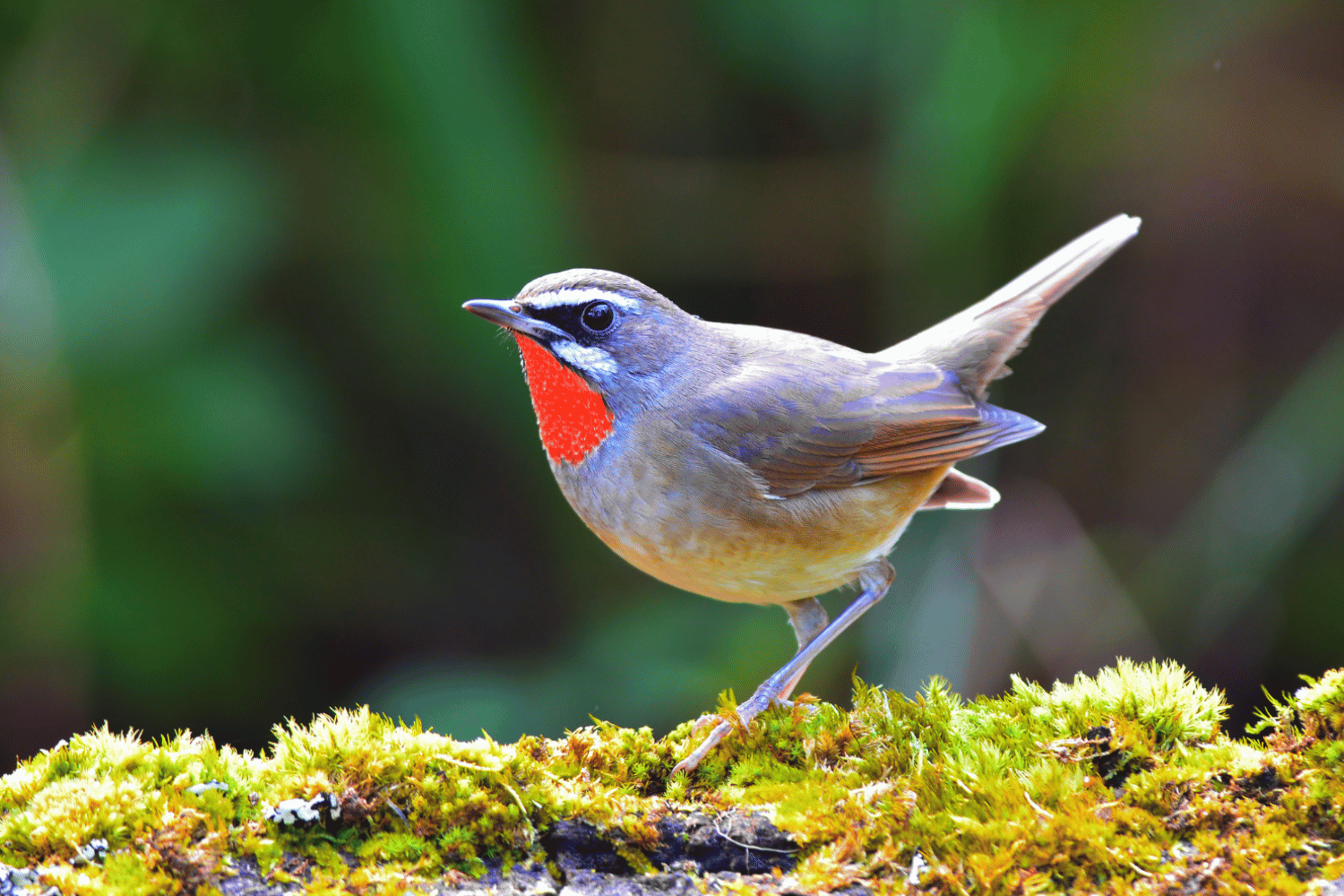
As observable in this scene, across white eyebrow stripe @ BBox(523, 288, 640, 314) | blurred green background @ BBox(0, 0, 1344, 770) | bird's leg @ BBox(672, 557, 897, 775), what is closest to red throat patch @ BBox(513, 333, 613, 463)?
white eyebrow stripe @ BBox(523, 288, 640, 314)

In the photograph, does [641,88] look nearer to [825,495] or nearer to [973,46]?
[973,46]

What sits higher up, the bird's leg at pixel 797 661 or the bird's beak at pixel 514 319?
the bird's beak at pixel 514 319

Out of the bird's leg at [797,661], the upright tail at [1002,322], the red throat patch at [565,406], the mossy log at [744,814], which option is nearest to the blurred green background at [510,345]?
the upright tail at [1002,322]

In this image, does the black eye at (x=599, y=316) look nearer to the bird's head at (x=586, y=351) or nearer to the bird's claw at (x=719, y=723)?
the bird's head at (x=586, y=351)

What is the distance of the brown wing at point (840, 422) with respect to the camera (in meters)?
3.93

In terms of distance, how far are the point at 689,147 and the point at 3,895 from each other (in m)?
5.25

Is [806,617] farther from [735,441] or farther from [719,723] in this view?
[719,723]

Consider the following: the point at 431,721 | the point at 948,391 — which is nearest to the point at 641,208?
the point at 948,391

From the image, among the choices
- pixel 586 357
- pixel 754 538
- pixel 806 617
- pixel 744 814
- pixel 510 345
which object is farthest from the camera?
pixel 510 345

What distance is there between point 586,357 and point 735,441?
60 centimetres

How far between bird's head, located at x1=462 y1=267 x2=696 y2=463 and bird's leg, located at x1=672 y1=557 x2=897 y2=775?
102cm

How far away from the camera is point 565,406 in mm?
3949

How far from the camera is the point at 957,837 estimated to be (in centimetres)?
243

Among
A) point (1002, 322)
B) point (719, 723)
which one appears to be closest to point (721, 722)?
point (719, 723)
